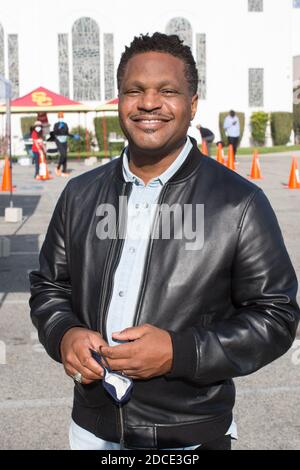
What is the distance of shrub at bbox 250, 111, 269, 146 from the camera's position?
1708 inches

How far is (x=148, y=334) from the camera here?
219 centimetres

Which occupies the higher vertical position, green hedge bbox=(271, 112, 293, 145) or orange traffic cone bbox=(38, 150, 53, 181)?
green hedge bbox=(271, 112, 293, 145)

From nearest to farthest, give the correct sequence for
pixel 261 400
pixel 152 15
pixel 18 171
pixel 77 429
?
pixel 77 429
pixel 261 400
pixel 18 171
pixel 152 15

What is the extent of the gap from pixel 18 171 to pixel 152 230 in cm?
2706

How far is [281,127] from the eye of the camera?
144ft

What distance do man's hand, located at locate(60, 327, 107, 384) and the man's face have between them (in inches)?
22.1

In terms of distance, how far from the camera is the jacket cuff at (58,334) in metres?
2.44

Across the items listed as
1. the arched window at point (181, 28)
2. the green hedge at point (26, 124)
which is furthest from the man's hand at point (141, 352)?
the arched window at point (181, 28)

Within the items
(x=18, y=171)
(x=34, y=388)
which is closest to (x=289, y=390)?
(x=34, y=388)

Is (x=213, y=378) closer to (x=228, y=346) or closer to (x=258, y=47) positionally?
(x=228, y=346)

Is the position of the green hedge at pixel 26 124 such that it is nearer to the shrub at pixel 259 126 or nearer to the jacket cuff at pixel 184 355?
the shrub at pixel 259 126

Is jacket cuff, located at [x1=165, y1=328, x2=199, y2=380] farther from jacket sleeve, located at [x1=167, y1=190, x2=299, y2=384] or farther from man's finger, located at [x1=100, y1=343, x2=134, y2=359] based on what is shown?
man's finger, located at [x1=100, y1=343, x2=134, y2=359]

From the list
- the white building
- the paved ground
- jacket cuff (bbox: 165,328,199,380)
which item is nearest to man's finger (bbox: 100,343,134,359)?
jacket cuff (bbox: 165,328,199,380)

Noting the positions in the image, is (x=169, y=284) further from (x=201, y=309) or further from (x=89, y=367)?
(x=89, y=367)
